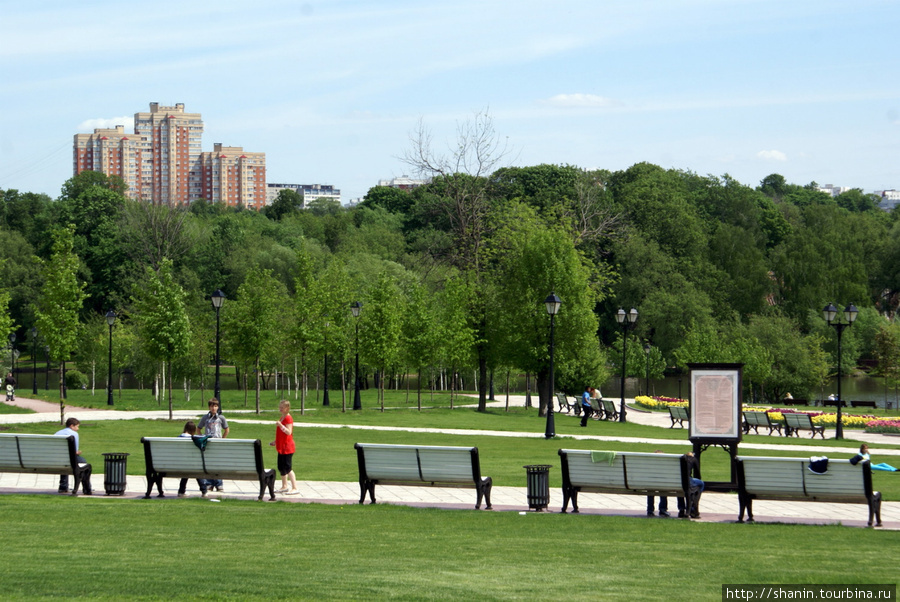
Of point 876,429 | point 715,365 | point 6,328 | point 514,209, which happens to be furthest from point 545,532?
point 514,209

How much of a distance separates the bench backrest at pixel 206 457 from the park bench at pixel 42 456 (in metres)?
1.14

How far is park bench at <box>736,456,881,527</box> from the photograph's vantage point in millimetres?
12914

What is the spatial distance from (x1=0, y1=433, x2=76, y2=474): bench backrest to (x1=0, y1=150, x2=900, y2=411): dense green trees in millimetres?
14873

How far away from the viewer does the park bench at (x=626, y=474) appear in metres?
13.3

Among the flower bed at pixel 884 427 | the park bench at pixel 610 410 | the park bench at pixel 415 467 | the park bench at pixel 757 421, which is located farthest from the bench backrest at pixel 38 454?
the flower bed at pixel 884 427

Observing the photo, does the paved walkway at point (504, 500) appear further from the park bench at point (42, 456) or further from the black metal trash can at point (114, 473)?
the park bench at point (42, 456)

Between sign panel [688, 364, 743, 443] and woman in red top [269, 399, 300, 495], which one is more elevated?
sign panel [688, 364, 743, 443]

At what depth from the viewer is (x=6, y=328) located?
124ft

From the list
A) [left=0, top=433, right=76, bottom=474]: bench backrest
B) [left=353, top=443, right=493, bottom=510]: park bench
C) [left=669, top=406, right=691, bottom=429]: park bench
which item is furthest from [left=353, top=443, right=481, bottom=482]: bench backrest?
[left=669, top=406, right=691, bottom=429]: park bench

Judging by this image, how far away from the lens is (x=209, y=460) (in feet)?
47.4

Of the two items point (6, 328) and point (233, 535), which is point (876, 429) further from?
point (6, 328)

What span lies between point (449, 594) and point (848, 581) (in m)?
3.64

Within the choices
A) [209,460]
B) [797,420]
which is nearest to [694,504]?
[209,460]

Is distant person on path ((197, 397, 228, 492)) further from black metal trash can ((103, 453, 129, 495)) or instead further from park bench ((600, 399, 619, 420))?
park bench ((600, 399, 619, 420))
